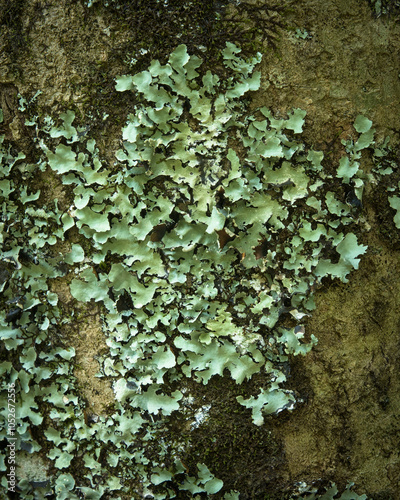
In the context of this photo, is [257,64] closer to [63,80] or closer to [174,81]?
[174,81]

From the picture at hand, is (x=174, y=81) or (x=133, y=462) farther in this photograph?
(x=133, y=462)

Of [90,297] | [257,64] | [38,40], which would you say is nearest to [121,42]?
[38,40]

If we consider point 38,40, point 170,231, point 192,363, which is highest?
point 38,40

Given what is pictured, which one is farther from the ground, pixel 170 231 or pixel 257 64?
pixel 257 64

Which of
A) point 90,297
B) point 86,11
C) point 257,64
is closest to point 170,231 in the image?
point 90,297

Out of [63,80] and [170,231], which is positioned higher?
[63,80]

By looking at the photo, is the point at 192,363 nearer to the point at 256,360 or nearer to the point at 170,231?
the point at 256,360
